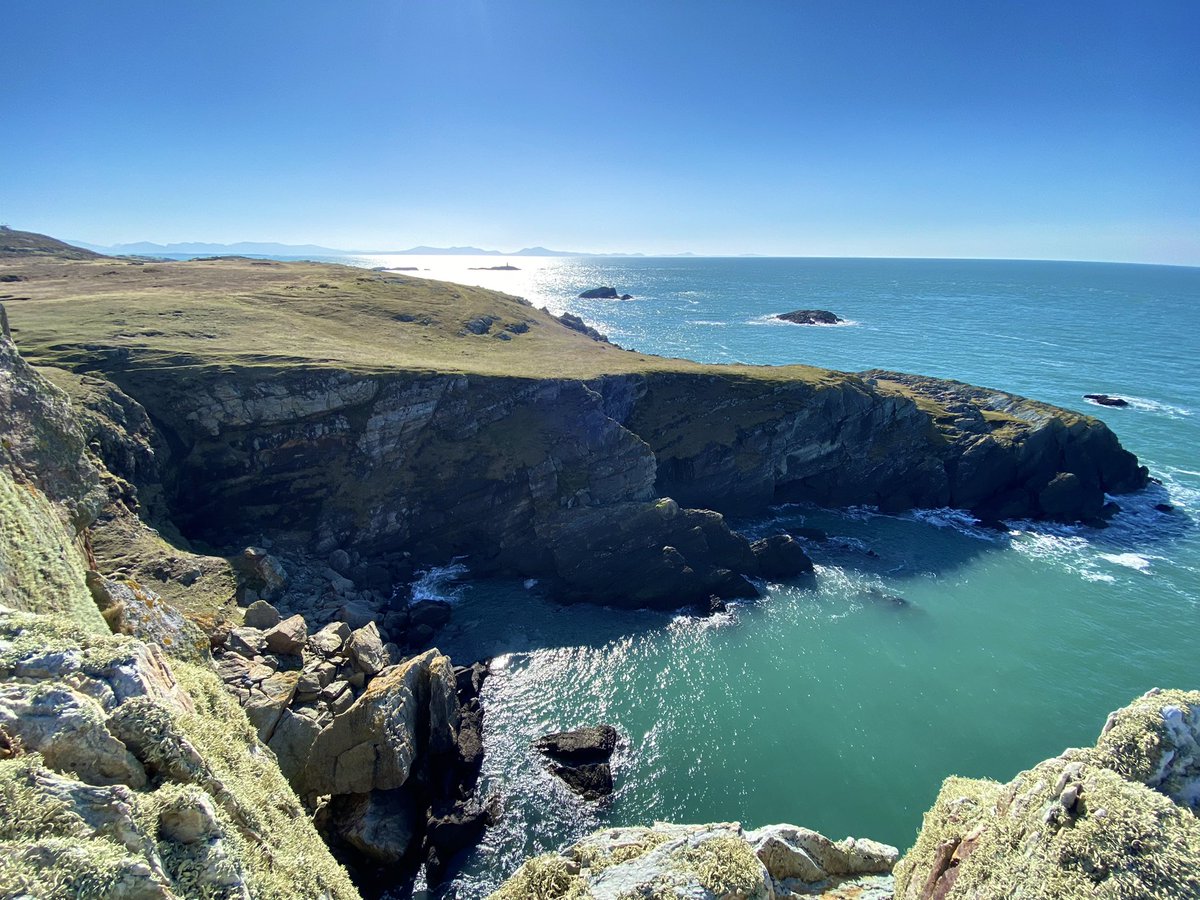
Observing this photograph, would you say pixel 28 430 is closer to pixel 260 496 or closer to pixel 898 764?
pixel 260 496

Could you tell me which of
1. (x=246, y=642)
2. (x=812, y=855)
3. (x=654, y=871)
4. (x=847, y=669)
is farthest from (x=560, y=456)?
(x=654, y=871)

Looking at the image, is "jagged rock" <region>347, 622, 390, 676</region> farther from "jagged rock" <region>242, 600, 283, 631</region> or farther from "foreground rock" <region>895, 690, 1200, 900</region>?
"foreground rock" <region>895, 690, 1200, 900</region>

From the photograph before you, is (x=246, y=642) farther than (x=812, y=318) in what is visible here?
No

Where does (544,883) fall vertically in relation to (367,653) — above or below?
above

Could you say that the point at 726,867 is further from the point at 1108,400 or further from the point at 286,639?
the point at 1108,400

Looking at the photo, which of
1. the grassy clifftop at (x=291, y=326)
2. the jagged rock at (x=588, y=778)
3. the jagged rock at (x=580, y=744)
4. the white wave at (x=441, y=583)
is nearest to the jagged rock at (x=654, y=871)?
the jagged rock at (x=588, y=778)

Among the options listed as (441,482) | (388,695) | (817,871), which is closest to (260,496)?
(441,482)

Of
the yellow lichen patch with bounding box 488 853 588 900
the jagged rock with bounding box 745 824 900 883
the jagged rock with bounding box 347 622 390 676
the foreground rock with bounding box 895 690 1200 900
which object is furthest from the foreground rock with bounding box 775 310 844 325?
the yellow lichen patch with bounding box 488 853 588 900
